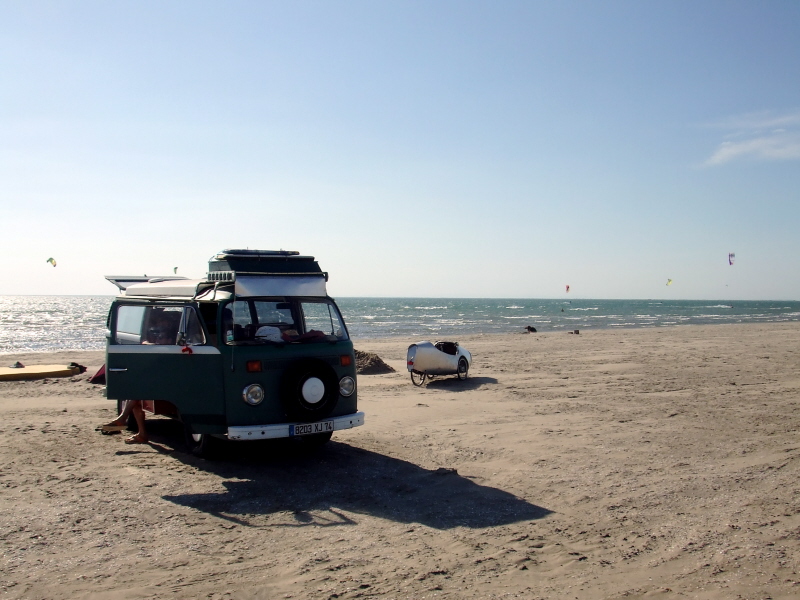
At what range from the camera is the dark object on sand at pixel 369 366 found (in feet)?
57.1

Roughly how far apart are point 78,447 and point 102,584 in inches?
180

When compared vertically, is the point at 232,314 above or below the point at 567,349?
above

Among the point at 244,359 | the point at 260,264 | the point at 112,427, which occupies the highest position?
the point at 260,264

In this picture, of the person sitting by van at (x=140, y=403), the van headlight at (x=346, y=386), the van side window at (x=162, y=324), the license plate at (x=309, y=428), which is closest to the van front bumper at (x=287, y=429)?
the license plate at (x=309, y=428)

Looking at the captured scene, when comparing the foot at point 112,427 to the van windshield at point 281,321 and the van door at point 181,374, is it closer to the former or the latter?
the van door at point 181,374

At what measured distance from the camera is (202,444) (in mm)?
7766

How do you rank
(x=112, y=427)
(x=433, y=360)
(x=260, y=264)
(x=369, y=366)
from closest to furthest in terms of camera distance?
(x=260, y=264)
(x=112, y=427)
(x=433, y=360)
(x=369, y=366)

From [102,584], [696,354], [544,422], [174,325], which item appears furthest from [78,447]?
[696,354]

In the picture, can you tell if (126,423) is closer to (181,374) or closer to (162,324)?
(162,324)

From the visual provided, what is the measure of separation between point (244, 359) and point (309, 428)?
1.08 meters

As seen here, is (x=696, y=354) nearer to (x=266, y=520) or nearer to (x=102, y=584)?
(x=266, y=520)

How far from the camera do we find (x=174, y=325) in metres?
7.96

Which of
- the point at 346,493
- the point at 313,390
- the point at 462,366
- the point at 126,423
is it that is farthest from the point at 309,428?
the point at 462,366

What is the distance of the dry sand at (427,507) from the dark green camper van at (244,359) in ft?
2.10
